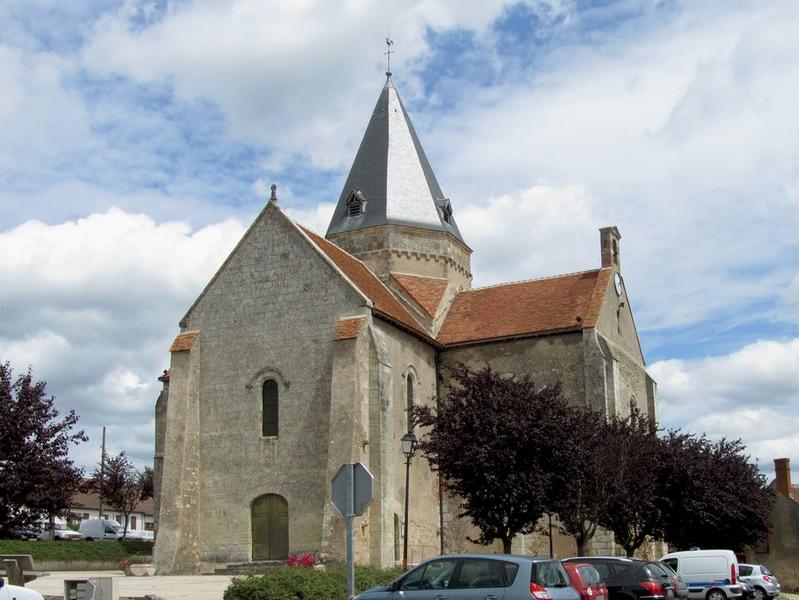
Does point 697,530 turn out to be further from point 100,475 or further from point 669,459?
point 100,475

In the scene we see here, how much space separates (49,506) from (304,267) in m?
11.0

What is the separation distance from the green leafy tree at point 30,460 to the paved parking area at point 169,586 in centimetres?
340

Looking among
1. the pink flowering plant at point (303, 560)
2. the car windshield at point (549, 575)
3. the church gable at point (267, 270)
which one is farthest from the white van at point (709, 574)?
the church gable at point (267, 270)

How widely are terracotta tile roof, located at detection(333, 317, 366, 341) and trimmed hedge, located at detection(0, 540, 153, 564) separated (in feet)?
38.3

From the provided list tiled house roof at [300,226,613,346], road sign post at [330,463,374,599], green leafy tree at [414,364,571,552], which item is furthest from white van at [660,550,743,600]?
road sign post at [330,463,374,599]

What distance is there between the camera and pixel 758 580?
27984 millimetres

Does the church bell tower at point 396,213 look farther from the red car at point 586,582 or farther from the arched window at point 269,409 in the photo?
the red car at point 586,582

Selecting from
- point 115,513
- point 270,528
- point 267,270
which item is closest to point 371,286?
point 267,270

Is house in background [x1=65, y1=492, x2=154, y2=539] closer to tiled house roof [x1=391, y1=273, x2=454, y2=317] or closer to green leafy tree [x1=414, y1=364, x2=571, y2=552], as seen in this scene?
tiled house roof [x1=391, y1=273, x2=454, y2=317]

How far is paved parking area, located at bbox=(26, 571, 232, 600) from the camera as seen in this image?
760 inches

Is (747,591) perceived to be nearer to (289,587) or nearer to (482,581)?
(482,581)

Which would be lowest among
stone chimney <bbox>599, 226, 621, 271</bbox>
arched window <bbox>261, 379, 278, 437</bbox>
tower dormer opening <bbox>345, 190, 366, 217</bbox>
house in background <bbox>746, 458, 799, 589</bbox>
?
house in background <bbox>746, 458, 799, 589</bbox>

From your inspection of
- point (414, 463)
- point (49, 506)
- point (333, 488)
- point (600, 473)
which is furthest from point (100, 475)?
point (333, 488)

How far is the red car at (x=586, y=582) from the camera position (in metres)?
14.5
